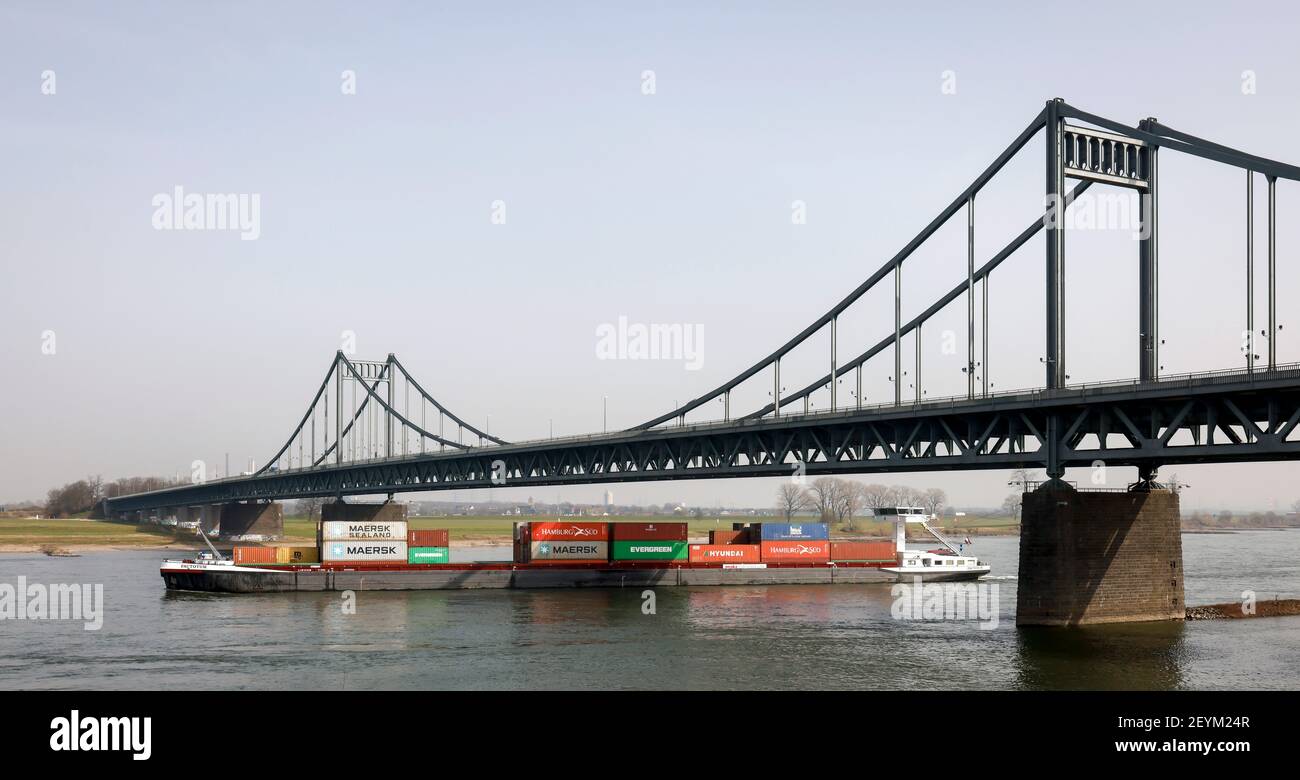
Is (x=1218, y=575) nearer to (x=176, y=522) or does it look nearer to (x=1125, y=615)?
(x=1125, y=615)

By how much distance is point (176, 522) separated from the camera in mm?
192375

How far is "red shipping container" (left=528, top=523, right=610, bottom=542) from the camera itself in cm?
7769

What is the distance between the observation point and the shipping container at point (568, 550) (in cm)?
7725

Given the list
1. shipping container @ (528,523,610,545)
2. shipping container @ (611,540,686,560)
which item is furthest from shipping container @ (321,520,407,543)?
shipping container @ (611,540,686,560)

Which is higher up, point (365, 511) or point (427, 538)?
point (427, 538)

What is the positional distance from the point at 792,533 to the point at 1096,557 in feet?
112

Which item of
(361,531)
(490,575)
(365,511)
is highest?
(361,531)

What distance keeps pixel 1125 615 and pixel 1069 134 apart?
24440 mm

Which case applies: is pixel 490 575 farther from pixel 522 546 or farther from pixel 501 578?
pixel 522 546

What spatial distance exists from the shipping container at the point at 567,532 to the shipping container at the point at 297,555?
14.4 m

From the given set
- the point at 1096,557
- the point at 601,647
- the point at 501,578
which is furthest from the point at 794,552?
the point at 601,647

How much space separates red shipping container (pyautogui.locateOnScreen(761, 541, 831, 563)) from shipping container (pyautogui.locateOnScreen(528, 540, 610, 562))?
12590mm

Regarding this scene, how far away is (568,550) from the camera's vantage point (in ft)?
256

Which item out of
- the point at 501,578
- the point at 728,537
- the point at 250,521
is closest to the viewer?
the point at 501,578
